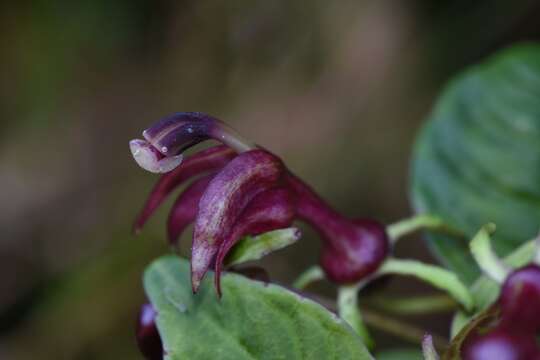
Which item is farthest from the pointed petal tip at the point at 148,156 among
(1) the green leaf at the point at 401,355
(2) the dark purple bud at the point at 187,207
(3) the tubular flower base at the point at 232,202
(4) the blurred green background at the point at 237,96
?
(4) the blurred green background at the point at 237,96

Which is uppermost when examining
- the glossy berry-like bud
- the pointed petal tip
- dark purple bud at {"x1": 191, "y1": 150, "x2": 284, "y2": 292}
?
the pointed petal tip

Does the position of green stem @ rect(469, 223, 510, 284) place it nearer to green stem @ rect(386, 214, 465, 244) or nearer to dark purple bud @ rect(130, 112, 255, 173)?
green stem @ rect(386, 214, 465, 244)

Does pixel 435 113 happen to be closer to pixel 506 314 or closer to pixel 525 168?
pixel 525 168

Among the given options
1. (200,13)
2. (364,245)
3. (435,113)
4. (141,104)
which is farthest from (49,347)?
(364,245)

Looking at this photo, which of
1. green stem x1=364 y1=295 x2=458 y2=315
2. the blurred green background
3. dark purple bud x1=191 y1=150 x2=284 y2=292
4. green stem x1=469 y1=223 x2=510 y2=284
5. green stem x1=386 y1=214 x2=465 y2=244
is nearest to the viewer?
dark purple bud x1=191 y1=150 x2=284 y2=292

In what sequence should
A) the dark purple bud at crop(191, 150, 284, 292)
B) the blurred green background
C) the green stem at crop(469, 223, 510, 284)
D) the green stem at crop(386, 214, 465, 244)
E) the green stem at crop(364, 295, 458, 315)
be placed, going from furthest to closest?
the blurred green background → the green stem at crop(364, 295, 458, 315) → the green stem at crop(386, 214, 465, 244) → the green stem at crop(469, 223, 510, 284) → the dark purple bud at crop(191, 150, 284, 292)

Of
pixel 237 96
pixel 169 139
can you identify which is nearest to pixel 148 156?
pixel 169 139

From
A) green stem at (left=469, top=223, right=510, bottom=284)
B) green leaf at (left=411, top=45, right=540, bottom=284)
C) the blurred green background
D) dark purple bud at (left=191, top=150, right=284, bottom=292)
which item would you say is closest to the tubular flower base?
dark purple bud at (left=191, top=150, right=284, bottom=292)

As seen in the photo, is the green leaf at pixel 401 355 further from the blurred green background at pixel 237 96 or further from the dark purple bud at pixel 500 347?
the blurred green background at pixel 237 96
